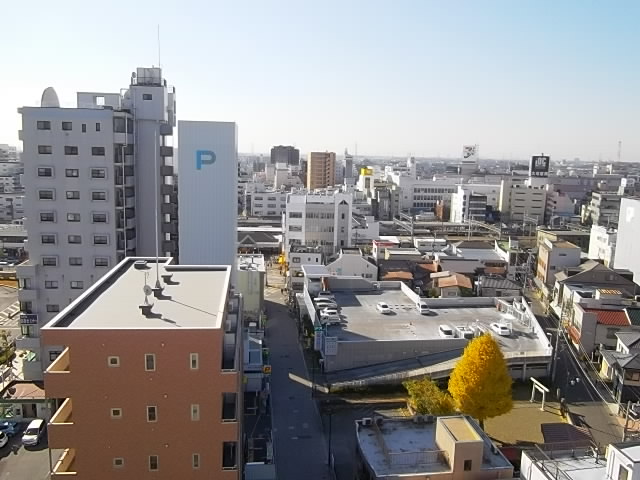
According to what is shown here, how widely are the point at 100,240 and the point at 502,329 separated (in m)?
12.5

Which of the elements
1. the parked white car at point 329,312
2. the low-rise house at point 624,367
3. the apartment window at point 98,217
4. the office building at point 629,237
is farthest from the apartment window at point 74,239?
the office building at point 629,237

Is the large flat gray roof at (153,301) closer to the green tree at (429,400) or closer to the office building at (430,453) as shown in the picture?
the office building at (430,453)

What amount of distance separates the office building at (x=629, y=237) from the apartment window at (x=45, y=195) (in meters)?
22.7

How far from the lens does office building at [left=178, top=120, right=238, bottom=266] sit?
667 inches

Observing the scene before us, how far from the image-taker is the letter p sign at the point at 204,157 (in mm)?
17000

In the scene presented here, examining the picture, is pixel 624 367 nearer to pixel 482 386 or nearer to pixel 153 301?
pixel 482 386

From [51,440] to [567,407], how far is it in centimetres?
1254

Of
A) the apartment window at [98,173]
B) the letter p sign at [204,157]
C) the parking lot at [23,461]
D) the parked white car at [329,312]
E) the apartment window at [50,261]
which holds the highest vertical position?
the letter p sign at [204,157]

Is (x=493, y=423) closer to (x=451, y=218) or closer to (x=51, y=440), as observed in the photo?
(x=51, y=440)

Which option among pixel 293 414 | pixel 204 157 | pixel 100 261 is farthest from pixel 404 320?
pixel 100 261

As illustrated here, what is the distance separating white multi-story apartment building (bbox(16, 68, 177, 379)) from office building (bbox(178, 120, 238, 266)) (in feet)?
3.12

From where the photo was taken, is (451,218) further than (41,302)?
Yes

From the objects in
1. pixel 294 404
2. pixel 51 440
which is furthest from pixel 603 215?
pixel 51 440

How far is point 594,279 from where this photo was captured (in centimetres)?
2245
